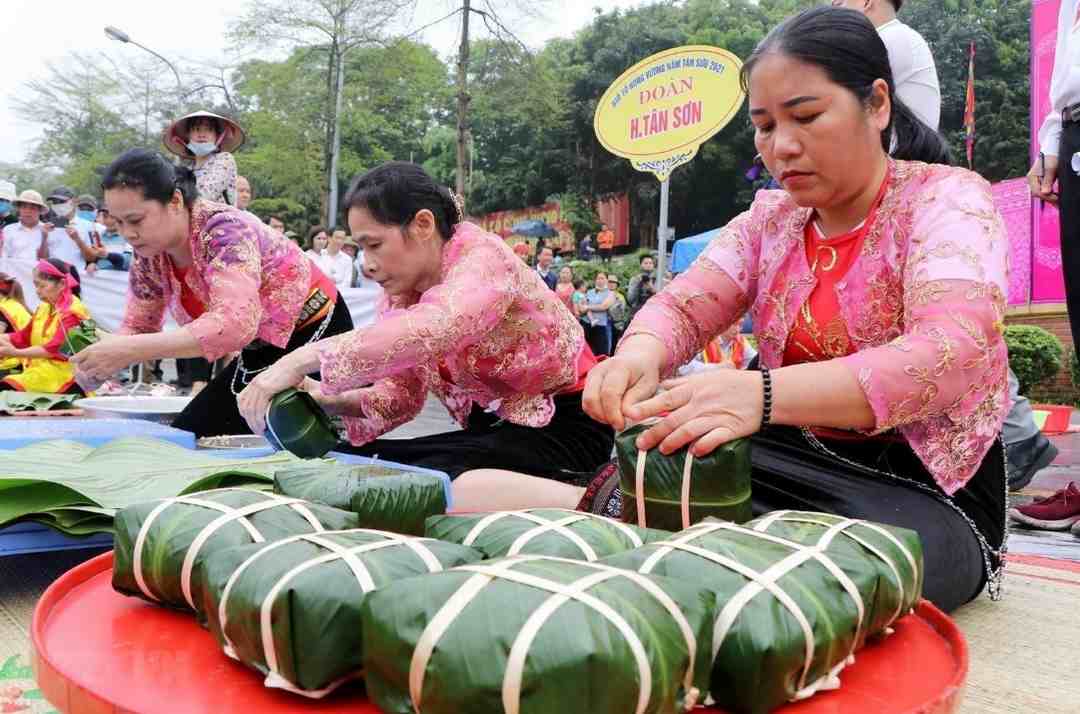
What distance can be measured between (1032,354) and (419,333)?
9346mm

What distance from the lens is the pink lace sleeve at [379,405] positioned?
2.30 metres

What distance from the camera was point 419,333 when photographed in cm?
191

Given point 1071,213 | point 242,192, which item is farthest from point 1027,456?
point 242,192

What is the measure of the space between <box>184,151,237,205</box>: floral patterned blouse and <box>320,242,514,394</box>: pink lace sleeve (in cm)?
328

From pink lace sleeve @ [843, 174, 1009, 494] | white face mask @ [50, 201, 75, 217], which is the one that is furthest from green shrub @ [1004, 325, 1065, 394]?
white face mask @ [50, 201, 75, 217]

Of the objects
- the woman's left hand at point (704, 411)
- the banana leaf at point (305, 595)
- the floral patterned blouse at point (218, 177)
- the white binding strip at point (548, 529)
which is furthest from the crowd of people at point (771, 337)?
the floral patterned blouse at point (218, 177)

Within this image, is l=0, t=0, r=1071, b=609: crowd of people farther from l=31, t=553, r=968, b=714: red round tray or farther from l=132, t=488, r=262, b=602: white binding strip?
l=132, t=488, r=262, b=602: white binding strip

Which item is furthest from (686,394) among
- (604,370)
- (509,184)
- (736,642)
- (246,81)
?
(509,184)

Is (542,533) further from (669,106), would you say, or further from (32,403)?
(669,106)

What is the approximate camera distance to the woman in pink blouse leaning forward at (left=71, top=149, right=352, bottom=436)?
2545mm

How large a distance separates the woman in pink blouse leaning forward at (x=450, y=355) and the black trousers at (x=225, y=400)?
68 cm

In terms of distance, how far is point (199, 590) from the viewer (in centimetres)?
80

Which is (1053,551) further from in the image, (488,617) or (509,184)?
(509,184)

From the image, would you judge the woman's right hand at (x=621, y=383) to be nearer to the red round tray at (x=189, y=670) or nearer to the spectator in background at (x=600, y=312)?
the red round tray at (x=189, y=670)
